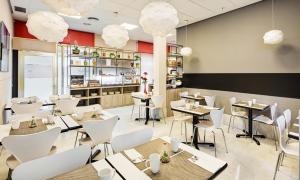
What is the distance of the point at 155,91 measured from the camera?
529 cm

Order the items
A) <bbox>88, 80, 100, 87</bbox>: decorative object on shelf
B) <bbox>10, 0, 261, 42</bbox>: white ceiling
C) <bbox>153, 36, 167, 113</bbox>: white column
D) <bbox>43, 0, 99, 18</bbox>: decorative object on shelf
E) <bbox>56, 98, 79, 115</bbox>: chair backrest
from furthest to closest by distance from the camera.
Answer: <bbox>88, 80, 100, 87</bbox>: decorative object on shelf, <bbox>153, 36, 167, 113</bbox>: white column, <bbox>10, 0, 261, 42</bbox>: white ceiling, <bbox>56, 98, 79, 115</bbox>: chair backrest, <bbox>43, 0, 99, 18</bbox>: decorative object on shelf

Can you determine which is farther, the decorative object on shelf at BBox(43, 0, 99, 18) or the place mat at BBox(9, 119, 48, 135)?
the place mat at BBox(9, 119, 48, 135)

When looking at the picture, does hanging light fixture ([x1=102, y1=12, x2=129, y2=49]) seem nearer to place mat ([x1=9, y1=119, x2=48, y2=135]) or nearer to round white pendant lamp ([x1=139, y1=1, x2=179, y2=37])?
round white pendant lamp ([x1=139, y1=1, x2=179, y2=37])

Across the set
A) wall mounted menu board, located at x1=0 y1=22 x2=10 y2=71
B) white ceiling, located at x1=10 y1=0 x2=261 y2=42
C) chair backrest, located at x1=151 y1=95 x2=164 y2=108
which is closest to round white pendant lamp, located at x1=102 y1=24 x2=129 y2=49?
white ceiling, located at x1=10 y1=0 x2=261 y2=42

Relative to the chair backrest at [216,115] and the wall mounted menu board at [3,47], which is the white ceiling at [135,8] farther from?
the chair backrest at [216,115]

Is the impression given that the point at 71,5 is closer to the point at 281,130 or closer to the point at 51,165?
the point at 51,165

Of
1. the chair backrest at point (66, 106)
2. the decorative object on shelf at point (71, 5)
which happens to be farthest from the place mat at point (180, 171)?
the chair backrest at point (66, 106)

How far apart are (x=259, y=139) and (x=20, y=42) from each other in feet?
23.9

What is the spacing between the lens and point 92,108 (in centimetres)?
309

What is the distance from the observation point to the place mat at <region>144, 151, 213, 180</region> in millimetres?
1158

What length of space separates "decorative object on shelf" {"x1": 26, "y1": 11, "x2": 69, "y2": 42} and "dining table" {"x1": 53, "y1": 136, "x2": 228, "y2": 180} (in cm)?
215

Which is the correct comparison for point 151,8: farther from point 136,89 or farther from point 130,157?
point 136,89

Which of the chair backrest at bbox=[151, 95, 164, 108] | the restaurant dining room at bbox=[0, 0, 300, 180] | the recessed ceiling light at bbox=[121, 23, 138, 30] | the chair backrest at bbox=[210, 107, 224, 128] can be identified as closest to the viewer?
the restaurant dining room at bbox=[0, 0, 300, 180]

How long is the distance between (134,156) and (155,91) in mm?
3917
